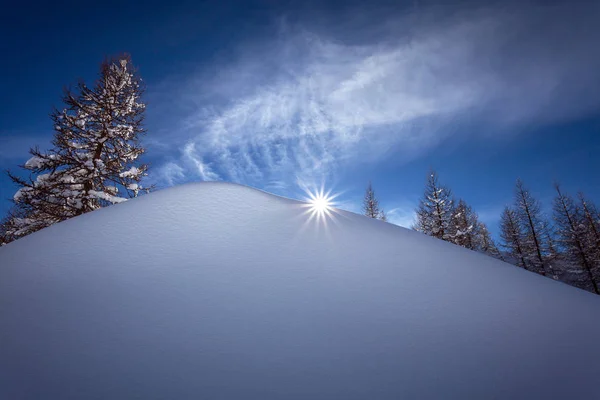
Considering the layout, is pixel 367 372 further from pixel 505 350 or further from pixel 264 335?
pixel 505 350

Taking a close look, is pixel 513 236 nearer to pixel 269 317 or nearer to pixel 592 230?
pixel 592 230

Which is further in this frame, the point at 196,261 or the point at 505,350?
the point at 196,261

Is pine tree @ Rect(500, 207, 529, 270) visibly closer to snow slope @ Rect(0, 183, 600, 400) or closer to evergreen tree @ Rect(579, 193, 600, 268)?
evergreen tree @ Rect(579, 193, 600, 268)

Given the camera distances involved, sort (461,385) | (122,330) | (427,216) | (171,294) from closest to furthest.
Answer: (461,385), (122,330), (171,294), (427,216)

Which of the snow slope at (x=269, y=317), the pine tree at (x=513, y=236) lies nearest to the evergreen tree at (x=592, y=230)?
the pine tree at (x=513, y=236)

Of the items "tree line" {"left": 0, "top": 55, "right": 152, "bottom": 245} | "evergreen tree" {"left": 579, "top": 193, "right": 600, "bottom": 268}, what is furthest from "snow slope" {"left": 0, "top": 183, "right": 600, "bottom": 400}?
"evergreen tree" {"left": 579, "top": 193, "right": 600, "bottom": 268}

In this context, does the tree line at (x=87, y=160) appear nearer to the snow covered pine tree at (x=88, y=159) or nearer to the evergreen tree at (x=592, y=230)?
the snow covered pine tree at (x=88, y=159)

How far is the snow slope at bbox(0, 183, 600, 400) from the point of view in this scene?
4.19ft

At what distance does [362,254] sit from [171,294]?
1530mm

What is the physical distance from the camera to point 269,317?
161cm

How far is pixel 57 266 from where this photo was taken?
6.55ft

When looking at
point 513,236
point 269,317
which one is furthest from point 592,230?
point 269,317

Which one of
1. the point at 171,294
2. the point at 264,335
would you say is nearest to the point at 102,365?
the point at 171,294

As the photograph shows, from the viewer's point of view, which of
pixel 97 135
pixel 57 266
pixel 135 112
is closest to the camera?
pixel 57 266
